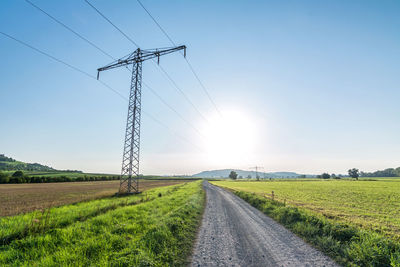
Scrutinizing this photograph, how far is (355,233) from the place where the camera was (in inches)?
335

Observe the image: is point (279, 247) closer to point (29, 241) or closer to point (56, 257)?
point (56, 257)

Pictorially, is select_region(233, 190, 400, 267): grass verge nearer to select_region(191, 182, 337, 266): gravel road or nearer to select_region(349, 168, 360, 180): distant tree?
select_region(191, 182, 337, 266): gravel road

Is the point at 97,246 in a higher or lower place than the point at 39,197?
higher

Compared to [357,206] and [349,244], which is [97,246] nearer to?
[349,244]

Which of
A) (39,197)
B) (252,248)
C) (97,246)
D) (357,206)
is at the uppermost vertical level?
(97,246)

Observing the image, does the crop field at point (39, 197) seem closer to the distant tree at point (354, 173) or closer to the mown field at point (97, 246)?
the mown field at point (97, 246)

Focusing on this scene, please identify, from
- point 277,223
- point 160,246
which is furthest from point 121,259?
point 277,223

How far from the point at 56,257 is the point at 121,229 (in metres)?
3.38

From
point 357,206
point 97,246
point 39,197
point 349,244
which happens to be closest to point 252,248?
point 349,244

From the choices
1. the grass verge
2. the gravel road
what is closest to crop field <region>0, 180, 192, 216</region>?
the gravel road

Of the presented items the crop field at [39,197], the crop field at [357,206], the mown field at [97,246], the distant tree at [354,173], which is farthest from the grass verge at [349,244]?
the distant tree at [354,173]

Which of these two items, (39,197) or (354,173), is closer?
(39,197)

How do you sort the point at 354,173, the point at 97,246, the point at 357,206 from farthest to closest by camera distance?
the point at 354,173 < the point at 357,206 < the point at 97,246

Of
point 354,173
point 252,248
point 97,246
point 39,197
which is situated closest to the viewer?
point 97,246
